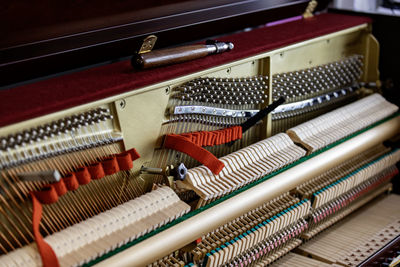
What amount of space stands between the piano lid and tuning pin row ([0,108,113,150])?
331 millimetres

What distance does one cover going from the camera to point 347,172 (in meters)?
2.75

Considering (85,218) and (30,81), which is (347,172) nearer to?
(85,218)

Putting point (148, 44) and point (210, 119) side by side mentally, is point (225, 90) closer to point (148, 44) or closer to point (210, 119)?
point (210, 119)

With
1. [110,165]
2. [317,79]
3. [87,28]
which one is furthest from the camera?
[317,79]

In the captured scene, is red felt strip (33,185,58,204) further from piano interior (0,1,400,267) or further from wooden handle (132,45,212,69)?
wooden handle (132,45,212,69)

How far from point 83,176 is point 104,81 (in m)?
0.40

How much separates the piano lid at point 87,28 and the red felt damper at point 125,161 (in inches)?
19.6

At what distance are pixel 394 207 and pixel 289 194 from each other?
83 cm

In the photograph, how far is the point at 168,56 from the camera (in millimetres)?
1942

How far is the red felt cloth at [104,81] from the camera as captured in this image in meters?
1.56

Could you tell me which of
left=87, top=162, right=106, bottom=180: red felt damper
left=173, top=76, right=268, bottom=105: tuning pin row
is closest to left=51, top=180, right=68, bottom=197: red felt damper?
left=87, top=162, right=106, bottom=180: red felt damper

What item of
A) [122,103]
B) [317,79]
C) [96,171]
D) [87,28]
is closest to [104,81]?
[122,103]

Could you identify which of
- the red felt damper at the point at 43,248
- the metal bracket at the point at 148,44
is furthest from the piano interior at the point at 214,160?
the metal bracket at the point at 148,44

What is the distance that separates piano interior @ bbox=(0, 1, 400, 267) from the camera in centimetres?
159
